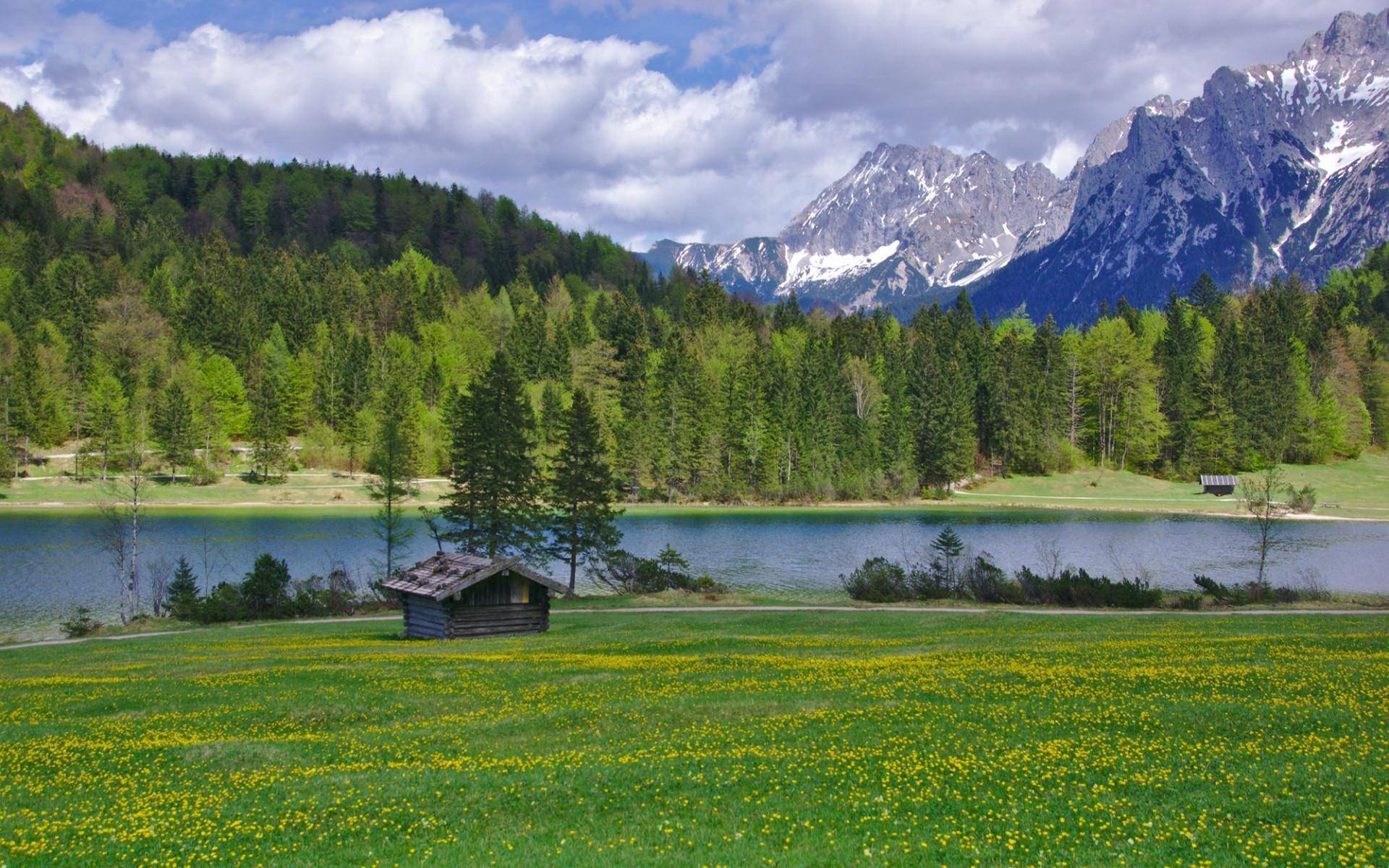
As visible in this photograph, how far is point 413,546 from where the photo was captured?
240 ft

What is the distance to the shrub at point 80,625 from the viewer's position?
39.5 meters

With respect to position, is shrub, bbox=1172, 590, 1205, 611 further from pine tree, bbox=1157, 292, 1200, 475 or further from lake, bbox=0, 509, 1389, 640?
pine tree, bbox=1157, 292, 1200, 475

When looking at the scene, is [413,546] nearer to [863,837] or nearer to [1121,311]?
[863,837]

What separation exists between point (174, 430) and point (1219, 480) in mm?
136062

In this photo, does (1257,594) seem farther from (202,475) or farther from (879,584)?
(202,475)

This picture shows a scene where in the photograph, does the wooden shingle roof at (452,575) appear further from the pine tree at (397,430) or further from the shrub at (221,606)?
the pine tree at (397,430)

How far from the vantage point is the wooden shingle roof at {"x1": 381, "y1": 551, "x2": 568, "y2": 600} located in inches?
1378

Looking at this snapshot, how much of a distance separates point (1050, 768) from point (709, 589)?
38.4 m

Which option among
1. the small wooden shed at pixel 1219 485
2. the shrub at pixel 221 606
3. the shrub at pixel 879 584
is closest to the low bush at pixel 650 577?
the shrub at pixel 879 584

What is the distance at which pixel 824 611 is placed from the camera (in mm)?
42438

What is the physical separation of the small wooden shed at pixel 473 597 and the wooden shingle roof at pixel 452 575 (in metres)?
0.03

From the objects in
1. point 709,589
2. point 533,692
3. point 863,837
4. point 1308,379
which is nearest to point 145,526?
point 709,589

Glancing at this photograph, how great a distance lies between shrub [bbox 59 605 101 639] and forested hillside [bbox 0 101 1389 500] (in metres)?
66.4

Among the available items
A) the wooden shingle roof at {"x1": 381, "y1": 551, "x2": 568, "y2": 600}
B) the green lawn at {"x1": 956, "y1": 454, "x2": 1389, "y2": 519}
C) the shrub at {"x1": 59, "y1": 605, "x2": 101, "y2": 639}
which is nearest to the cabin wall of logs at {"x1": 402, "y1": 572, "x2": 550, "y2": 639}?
the wooden shingle roof at {"x1": 381, "y1": 551, "x2": 568, "y2": 600}
